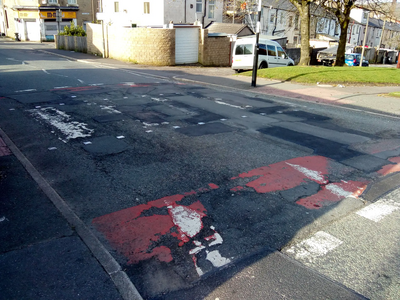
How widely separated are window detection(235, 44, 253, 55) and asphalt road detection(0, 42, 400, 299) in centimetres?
1073

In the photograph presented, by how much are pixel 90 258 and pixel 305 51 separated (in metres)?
23.9

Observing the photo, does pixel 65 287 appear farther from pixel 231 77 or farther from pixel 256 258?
pixel 231 77

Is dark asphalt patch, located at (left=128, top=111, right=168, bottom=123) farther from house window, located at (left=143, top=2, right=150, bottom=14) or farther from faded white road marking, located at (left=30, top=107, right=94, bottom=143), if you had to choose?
house window, located at (left=143, top=2, right=150, bottom=14)

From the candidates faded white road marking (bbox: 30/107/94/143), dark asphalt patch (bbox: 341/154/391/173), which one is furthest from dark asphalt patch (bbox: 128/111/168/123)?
dark asphalt patch (bbox: 341/154/391/173)

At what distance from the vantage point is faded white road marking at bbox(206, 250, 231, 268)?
396cm

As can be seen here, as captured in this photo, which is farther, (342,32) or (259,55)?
(342,32)

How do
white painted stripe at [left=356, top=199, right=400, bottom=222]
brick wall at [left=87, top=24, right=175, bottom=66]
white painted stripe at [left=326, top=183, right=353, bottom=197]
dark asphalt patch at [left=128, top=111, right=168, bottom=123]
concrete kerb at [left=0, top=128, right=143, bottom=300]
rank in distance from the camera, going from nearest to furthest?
1. concrete kerb at [left=0, top=128, right=143, bottom=300]
2. white painted stripe at [left=356, top=199, right=400, bottom=222]
3. white painted stripe at [left=326, top=183, right=353, bottom=197]
4. dark asphalt patch at [left=128, top=111, right=168, bottom=123]
5. brick wall at [left=87, top=24, right=175, bottom=66]

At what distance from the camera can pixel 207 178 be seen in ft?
20.5

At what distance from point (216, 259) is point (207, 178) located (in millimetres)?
2339

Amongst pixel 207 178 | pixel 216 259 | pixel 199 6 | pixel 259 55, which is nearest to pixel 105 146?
pixel 207 178

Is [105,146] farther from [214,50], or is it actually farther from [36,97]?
[214,50]

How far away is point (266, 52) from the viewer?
2395 centimetres

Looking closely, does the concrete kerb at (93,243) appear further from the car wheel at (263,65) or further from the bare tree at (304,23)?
the bare tree at (304,23)

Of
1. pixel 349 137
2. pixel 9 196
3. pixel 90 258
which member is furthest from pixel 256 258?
pixel 349 137
